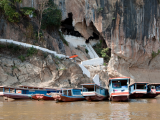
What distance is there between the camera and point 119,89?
1820cm

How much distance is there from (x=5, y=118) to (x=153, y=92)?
18099 mm

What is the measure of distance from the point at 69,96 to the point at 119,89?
4.55 metres

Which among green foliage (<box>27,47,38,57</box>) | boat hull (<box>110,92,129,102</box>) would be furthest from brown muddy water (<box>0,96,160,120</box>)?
green foliage (<box>27,47,38,57</box>)

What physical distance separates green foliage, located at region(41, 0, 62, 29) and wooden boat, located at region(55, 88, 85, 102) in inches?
515

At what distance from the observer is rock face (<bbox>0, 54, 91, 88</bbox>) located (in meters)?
22.6

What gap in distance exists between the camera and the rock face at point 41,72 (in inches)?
890

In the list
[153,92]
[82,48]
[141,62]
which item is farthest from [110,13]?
[153,92]

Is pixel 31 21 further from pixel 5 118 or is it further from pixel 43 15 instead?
pixel 5 118

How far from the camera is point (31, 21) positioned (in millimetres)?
28328

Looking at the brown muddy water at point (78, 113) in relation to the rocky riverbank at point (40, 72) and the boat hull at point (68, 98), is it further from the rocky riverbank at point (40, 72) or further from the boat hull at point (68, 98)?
the rocky riverbank at point (40, 72)

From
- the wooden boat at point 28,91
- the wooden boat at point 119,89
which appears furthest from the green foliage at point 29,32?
the wooden boat at point 119,89

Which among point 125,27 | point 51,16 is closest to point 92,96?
point 125,27

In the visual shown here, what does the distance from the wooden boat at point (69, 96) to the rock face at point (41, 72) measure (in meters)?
4.43

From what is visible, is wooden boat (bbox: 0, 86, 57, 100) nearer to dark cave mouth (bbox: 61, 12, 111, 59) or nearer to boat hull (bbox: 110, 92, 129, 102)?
boat hull (bbox: 110, 92, 129, 102)
